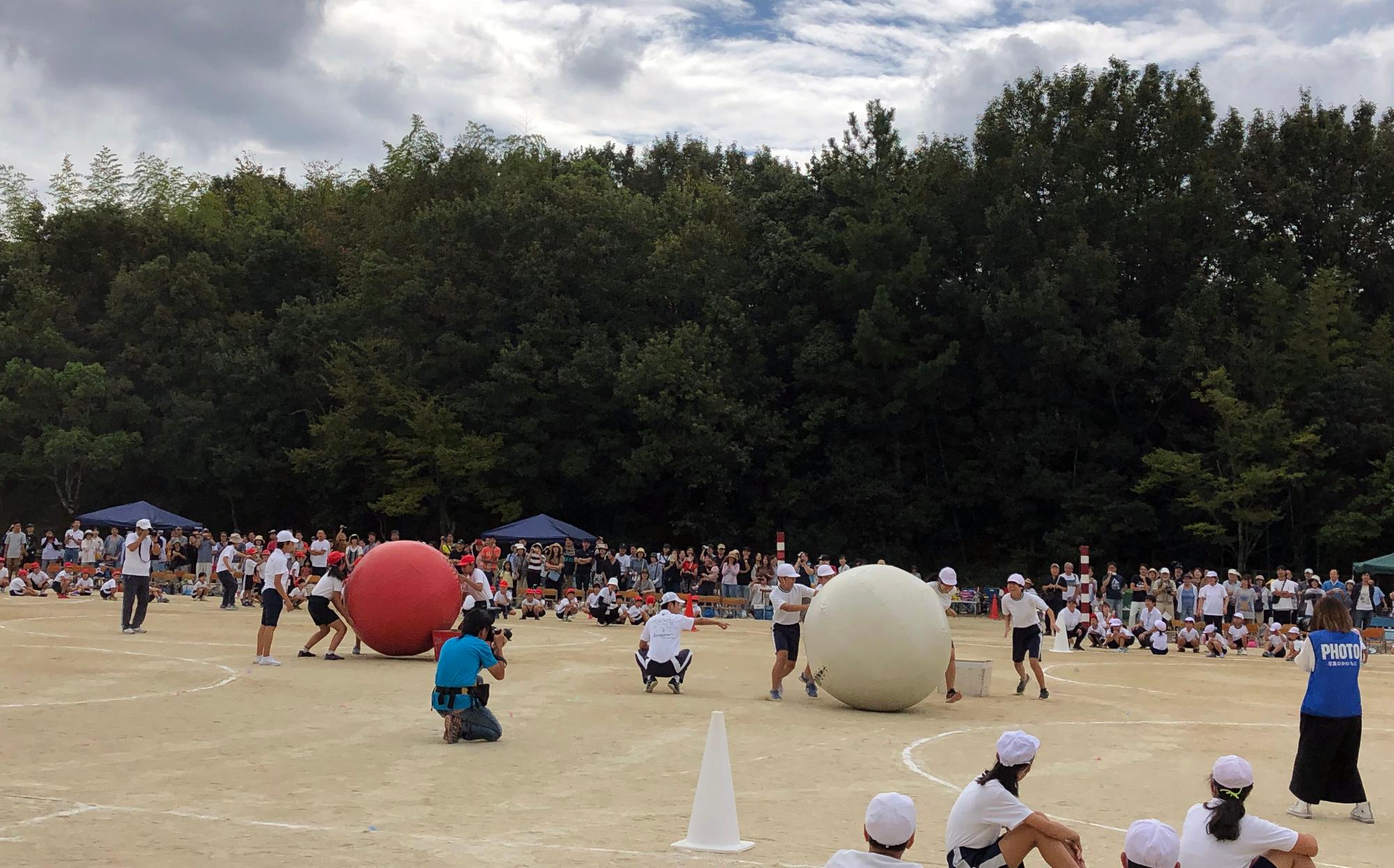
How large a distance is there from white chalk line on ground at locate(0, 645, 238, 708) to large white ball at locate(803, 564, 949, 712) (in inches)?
309

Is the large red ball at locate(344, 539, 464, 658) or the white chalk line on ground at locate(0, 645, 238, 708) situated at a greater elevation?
→ the large red ball at locate(344, 539, 464, 658)

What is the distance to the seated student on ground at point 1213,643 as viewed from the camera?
30422mm

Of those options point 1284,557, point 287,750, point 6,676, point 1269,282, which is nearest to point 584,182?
point 1269,282

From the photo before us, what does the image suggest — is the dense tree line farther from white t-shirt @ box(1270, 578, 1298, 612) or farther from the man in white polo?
the man in white polo

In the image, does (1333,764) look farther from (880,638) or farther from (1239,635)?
(1239,635)

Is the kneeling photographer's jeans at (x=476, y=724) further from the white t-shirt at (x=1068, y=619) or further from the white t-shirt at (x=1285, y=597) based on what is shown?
the white t-shirt at (x=1285, y=597)

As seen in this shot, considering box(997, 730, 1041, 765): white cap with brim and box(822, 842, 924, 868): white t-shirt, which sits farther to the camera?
box(997, 730, 1041, 765): white cap with brim

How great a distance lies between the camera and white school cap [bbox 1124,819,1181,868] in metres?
6.20

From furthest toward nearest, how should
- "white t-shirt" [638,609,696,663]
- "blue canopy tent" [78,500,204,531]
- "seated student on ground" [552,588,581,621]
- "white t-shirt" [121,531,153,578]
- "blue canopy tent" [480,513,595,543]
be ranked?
"blue canopy tent" [480,513,595,543] → "blue canopy tent" [78,500,204,531] → "seated student on ground" [552,588,581,621] → "white t-shirt" [121,531,153,578] → "white t-shirt" [638,609,696,663]

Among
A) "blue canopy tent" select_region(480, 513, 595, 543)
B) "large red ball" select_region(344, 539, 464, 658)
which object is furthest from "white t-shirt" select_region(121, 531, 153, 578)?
"blue canopy tent" select_region(480, 513, 595, 543)

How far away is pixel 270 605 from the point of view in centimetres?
2008

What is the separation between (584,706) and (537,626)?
46.4 ft

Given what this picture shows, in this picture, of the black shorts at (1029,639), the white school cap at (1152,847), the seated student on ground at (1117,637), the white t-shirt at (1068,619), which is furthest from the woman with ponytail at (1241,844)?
the seated student on ground at (1117,637)

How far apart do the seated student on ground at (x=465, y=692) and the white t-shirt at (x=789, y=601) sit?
5249mm
